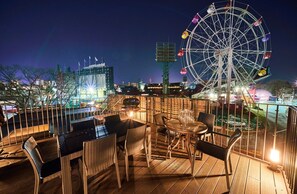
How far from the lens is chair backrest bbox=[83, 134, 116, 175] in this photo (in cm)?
156

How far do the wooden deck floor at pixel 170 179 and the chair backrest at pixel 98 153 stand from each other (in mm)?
474

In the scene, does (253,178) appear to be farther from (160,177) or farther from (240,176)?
(160,177)

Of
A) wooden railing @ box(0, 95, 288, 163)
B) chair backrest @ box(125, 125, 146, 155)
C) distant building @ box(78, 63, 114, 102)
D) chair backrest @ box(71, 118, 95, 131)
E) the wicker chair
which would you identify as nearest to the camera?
chair backrest @ box(125, 125, 146, 155)

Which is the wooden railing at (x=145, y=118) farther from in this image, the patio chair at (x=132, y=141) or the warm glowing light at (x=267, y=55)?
the warm glowing light at (x=267, y=55)

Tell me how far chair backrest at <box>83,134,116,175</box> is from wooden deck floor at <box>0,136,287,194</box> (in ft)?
1.56

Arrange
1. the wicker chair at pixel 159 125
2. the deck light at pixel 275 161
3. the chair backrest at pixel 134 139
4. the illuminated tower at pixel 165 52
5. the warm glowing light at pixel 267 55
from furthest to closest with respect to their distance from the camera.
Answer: the illuminated tower at pixel 165 52 < the warm glowing light at pixel 267 55 < the wicker chair at pixel 159 125 < the deck light at pixel 275 161 < the chair backrest at pixel 134 139

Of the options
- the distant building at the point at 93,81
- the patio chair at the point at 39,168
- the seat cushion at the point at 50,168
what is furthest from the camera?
the distant building at the point at 93,81

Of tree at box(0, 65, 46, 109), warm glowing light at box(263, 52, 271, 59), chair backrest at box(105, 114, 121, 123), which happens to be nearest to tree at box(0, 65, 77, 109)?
tree at box(0, 65, 46, 109)

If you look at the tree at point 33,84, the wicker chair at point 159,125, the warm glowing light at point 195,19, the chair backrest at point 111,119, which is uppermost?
the warm glowing light at point 195,19

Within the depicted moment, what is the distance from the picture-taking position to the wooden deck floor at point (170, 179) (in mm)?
1932

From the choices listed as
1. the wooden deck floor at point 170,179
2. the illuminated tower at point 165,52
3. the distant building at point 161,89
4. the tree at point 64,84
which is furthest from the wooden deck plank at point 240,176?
the distant building at point 161,89

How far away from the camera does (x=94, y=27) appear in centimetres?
2134

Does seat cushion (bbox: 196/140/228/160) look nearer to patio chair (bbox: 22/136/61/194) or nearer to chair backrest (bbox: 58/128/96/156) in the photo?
chair backrest (bbox: 58/128/96/156)

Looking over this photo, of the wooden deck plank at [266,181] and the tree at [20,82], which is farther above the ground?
the tree at [20,82]
